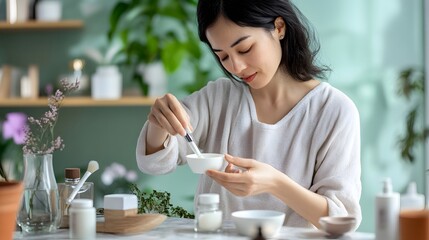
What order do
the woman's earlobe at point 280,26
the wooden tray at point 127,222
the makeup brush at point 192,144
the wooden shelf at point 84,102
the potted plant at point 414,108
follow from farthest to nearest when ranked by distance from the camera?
the wooden shelf at point 84,102, the potted plant at point 414,108, the woman's earlobe at point 280,26, the makeup brush at point 192,144, the wooden tray at point 127,222

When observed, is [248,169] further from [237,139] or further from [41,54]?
[41,54]

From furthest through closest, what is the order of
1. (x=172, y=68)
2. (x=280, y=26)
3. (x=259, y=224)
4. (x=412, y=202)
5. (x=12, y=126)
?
(x=12, y=126) < (x=172, y=68) < (x=280, y=26) < (x=259, y=224) < (x=412, y=202)

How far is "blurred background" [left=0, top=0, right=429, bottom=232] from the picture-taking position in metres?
4.92

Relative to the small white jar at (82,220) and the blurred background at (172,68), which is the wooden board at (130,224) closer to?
the small white jar at (82,220)

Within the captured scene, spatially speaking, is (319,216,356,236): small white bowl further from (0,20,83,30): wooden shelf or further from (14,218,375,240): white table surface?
(0,20,83,30): wooden shelf

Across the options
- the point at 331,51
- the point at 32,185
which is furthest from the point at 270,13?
the point at 331,51

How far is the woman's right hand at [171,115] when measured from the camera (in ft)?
7.84

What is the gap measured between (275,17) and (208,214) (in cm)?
79

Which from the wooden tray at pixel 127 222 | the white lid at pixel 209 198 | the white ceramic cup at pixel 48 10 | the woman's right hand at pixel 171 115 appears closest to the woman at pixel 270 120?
the woman's right hand at pixel 171 115

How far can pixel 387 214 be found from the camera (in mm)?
1934

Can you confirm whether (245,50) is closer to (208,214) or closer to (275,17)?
(275,17)

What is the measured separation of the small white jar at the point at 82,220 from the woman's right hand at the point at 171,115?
0.40 meters

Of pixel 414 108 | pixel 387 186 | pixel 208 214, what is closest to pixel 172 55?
pixel 414 108

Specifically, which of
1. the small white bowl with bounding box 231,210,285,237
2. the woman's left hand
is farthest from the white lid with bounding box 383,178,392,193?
the woman's left hand
